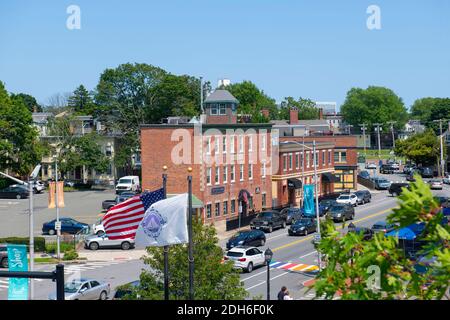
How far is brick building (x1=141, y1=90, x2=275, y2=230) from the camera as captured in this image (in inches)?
2100

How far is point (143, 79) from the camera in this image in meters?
93.8

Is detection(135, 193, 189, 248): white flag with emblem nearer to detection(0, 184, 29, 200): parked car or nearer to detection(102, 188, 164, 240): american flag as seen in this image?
detection(102, 188, 164, 240): american flag

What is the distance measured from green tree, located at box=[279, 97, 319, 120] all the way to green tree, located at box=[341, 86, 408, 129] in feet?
58.9

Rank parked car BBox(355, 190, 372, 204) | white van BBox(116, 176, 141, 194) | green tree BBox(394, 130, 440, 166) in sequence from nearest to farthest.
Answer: parked car BBox(355, 190, 372, 204) → white van BBox(116, 176, 141, 194) → green tree BBox(394, 130, 440, 166)

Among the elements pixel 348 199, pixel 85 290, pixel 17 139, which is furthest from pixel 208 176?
pixel 17 139

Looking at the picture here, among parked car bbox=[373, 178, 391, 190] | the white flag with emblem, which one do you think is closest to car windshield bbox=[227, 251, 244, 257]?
the white flag with emblem

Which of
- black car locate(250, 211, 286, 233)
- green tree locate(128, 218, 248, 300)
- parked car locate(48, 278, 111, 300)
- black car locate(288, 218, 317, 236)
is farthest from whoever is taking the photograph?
black car locate(250, 211, 286, 233)

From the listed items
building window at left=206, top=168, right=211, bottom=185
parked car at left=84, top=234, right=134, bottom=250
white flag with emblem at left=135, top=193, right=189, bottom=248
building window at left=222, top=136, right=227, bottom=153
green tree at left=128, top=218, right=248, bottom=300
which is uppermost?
building window at left=222, top=136, right=227, bottom=153

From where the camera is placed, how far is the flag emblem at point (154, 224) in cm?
1725

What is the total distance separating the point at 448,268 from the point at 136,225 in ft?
39.7

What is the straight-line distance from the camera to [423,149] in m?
101

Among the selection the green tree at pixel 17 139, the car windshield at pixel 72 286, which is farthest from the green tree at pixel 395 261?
the green tree at pixel 17 139

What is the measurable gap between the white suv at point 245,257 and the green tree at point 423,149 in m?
69.1

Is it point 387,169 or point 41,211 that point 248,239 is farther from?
point 387,169
